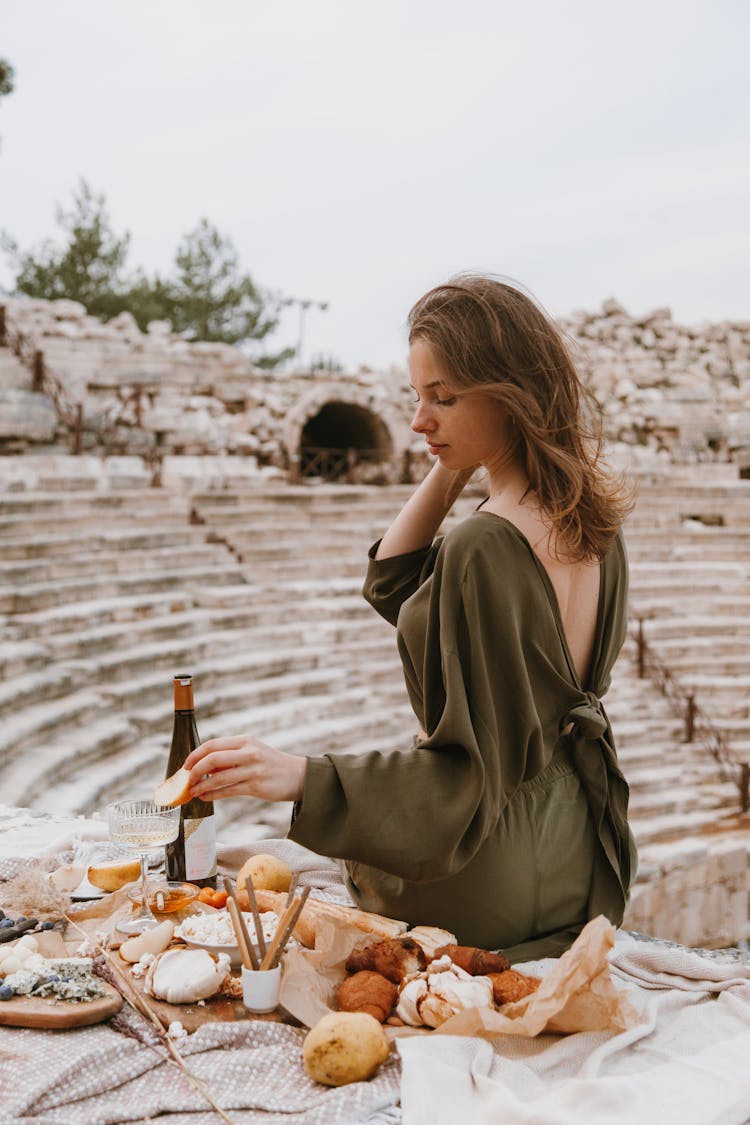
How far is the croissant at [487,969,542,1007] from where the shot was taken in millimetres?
1637

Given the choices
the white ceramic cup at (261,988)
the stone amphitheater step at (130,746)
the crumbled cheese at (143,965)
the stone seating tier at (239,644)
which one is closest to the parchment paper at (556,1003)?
the white ceramic cup at (261,988)

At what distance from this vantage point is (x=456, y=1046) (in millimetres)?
1549

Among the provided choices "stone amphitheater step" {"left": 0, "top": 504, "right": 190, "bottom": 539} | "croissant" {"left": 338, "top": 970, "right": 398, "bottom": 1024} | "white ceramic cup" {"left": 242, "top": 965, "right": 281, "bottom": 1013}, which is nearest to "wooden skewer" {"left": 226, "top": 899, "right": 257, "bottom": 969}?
"white ceramic cup" {"left": 242, "top": 965, "right": 281, "bottom": 1013}

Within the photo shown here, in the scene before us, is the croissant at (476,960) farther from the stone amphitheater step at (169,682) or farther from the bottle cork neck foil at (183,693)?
the stone amphitheater step at (169,682)

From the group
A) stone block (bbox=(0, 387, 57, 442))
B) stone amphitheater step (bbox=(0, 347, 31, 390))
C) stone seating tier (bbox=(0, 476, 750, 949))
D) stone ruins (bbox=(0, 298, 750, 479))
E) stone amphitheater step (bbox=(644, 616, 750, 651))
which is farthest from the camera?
stone ruins (bbox=(0, 298, 750, 479))

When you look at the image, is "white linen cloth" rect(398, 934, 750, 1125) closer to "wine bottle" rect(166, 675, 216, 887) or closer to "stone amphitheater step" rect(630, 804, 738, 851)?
"wine bottle" rect(166, 675, 216, 887)

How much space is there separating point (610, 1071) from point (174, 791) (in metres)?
0.84

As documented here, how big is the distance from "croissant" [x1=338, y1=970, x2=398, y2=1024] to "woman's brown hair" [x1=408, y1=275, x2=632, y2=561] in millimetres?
815

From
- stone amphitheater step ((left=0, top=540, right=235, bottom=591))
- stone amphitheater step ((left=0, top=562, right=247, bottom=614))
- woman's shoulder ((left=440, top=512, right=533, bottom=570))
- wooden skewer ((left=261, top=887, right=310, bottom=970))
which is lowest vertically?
stone amphitheater step ((left=0, top=562, right=247, bottom=614))

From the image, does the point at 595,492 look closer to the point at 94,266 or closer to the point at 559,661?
the point at 559,661

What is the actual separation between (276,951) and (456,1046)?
0.33 metres

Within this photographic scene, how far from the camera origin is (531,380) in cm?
194

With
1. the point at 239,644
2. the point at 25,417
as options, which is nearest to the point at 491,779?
the point at 239,644

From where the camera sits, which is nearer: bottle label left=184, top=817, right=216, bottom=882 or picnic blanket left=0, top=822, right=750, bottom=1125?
picnic blanket left=0, top=822, right=750, bottom=1125
